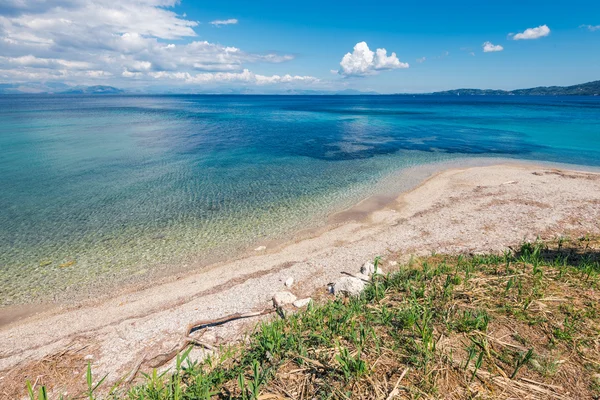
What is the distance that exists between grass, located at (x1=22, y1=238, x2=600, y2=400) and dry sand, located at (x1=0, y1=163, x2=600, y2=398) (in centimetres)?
227

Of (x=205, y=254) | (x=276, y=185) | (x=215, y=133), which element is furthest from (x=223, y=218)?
(x=215, y=133)

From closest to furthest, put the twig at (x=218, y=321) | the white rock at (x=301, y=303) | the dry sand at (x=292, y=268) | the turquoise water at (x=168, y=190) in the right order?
the dry sand at (x=292, y=268), the twig at (x=218, y=321), the white rock at (x=301, y=303), the turquoise water at (x=168, y=190)

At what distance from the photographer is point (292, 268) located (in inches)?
481

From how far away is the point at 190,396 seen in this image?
4.19 metres

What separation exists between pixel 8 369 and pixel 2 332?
9.90ft

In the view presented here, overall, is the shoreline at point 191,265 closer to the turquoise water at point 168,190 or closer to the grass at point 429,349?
the turquoise water at point 168,190

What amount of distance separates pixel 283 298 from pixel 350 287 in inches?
93.2

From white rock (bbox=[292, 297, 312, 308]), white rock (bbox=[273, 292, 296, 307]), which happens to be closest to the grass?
white rock (bbox=[292, 297, 312, 308])

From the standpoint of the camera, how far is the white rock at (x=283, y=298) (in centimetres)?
934

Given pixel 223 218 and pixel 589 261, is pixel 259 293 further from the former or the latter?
pixel 589 261

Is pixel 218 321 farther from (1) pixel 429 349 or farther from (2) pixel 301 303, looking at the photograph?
(1) pixel 429 349

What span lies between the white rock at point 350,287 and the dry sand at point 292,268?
167cm

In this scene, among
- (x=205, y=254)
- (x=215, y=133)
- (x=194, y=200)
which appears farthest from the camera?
(x=215, y=133)

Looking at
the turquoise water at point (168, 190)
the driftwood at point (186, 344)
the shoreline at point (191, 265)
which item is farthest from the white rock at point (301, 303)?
the turquoise water at point (168, 190)
